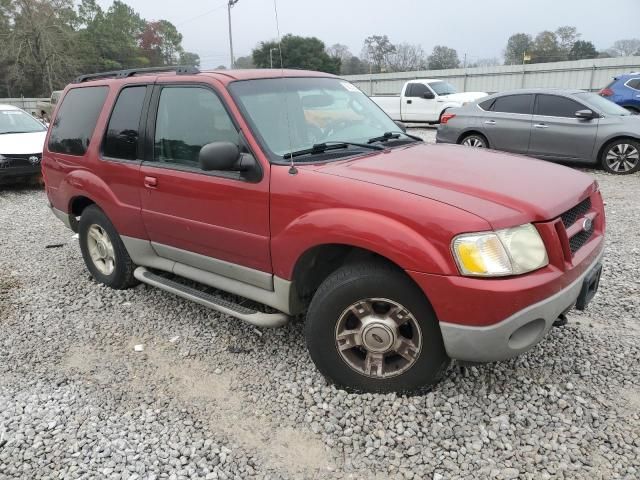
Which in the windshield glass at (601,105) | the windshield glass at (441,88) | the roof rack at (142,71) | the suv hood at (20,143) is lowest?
the suv hood at (20,143)

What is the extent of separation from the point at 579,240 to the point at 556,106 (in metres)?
7.85

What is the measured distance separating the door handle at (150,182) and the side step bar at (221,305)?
0.78 m

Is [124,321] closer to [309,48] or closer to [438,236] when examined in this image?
[438,236]

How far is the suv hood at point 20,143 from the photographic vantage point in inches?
372

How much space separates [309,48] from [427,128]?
812 inches

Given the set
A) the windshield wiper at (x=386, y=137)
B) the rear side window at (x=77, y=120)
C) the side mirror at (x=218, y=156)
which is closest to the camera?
the side mirror at (x=218, y=156)

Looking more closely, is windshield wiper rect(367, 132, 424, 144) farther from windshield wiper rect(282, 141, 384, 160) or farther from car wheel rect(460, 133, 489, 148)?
car wheel rect(460, 133, 489, 148)

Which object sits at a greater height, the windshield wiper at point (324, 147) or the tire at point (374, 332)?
the windshield wiper at point (324, 147)

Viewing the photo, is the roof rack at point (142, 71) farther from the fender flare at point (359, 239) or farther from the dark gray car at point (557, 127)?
the dark gray car at point (557, 127)

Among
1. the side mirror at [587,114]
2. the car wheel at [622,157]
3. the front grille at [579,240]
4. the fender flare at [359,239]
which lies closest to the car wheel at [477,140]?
the side mirror at [587,114]

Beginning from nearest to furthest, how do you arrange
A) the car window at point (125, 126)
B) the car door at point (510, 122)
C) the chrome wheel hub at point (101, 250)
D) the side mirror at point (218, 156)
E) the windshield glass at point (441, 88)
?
the side mirror at point (218, 156), the car window at point (125, 126), the chrome wheel hub at point (101, 250), the car door at point (510, 122), the windshield glass at point (441, 88)

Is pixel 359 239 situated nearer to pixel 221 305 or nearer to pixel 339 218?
pixel 339 218

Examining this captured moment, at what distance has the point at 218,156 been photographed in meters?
2.99

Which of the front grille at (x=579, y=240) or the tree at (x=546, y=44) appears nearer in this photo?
the front grille at (x=579, y=240)
